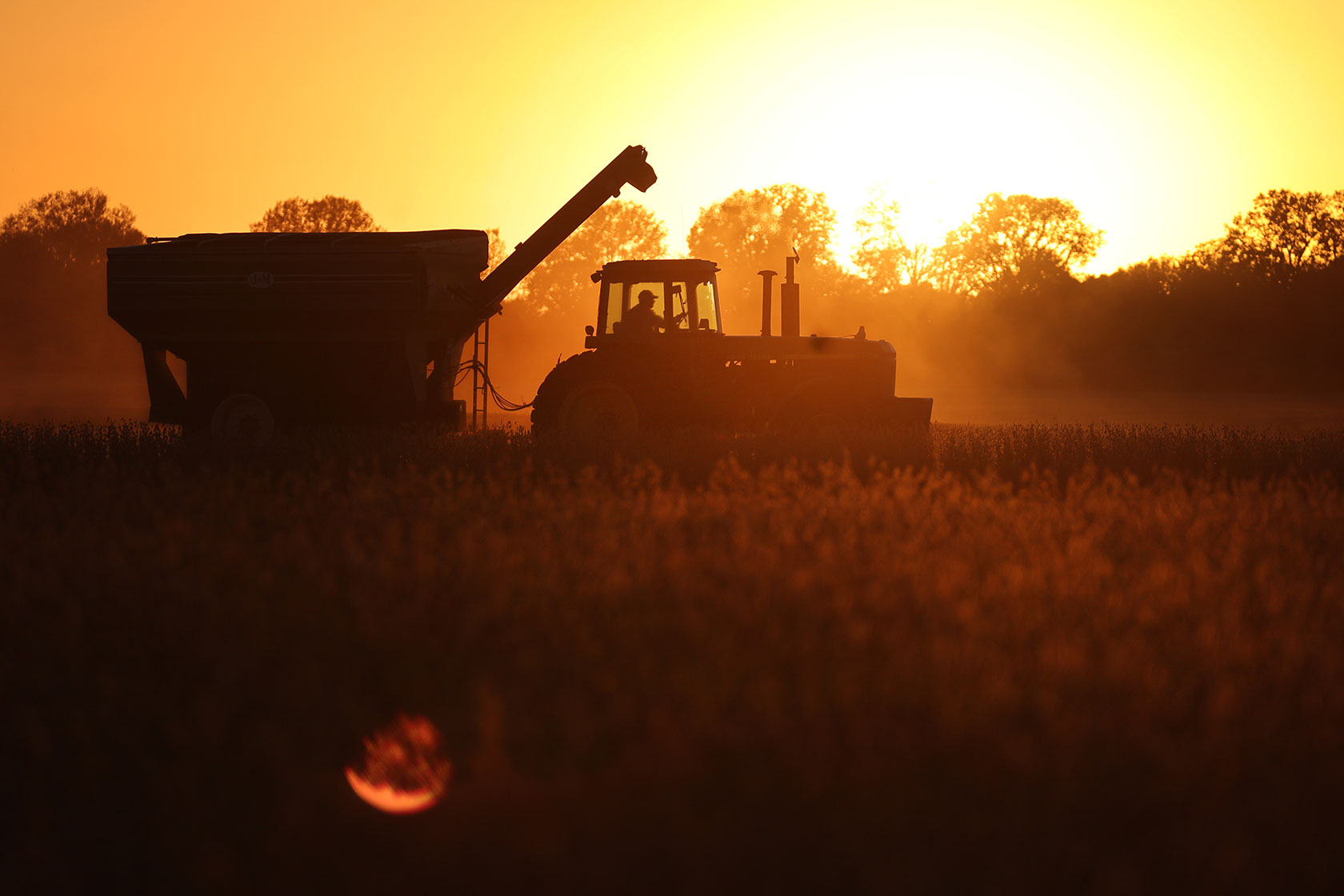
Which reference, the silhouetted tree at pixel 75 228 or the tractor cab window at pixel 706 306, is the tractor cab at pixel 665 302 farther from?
the silhouetted tree at pixel 75 228

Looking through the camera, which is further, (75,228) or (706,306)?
(75,228)

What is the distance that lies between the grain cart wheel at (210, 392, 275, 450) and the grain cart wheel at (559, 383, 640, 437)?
12.5 ft

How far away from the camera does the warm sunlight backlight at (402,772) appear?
302cm

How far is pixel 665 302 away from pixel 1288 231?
64684 millimetres

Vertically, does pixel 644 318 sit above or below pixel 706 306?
below

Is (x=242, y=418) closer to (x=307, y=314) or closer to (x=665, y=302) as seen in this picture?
(x=307, y=314)

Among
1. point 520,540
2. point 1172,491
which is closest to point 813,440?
point 1172,491

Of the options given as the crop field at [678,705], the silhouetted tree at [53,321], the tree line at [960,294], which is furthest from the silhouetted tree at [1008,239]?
the crop field at [678,705]

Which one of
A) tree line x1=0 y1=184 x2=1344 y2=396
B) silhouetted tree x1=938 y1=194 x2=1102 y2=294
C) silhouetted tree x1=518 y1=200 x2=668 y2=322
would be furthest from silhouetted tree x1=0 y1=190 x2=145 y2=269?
silhouetted tree x1=938 y1=194 x2=1102 y2=294

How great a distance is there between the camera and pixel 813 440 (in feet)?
40.1

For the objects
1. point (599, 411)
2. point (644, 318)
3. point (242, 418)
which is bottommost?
point (242, 418)

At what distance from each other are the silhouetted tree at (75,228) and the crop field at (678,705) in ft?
197

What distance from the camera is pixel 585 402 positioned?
42.4ft

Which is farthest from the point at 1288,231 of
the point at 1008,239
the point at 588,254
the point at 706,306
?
the point at 706,306
